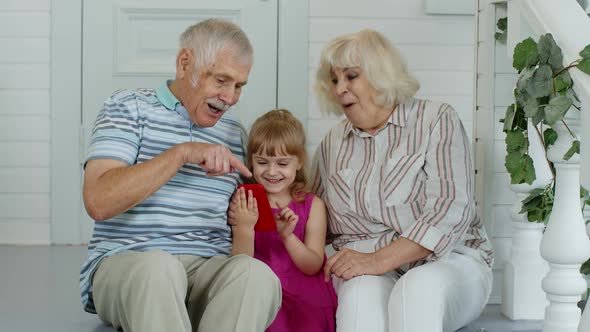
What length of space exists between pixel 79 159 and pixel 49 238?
39cm

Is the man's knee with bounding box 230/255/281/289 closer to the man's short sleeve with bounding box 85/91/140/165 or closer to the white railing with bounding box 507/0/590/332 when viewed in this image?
the man's short sleeve with bounding box 85/91/140/165

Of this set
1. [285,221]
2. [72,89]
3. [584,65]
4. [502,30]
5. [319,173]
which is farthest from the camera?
[72,89]

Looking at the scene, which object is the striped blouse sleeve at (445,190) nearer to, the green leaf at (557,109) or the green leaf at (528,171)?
the green leaf at (528,171)

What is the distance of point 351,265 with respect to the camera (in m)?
2.60

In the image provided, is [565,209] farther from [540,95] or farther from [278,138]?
[278,138]

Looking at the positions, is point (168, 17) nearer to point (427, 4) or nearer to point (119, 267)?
point (427, 4)

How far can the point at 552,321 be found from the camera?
2457 mm

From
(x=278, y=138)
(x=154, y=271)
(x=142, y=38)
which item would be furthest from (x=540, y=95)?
(x=142, y=38)

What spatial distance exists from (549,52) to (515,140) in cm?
32

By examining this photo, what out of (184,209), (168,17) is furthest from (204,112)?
(168,17)

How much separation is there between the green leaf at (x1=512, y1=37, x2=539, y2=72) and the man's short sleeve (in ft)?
3.17

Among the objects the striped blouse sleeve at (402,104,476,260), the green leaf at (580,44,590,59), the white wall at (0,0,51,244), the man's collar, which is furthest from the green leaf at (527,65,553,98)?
the white wall at (0,0,51,244)

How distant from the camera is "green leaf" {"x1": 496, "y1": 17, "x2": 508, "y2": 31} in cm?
304

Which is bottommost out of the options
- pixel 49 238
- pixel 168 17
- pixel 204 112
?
pixel 49 238
